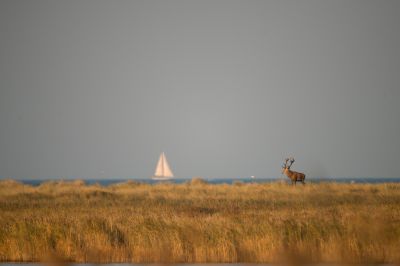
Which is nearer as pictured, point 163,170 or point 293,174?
point 293,174

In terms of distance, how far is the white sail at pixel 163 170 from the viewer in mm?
105562

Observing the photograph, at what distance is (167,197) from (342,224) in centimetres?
1913

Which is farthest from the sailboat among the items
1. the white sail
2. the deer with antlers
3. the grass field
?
the grass field

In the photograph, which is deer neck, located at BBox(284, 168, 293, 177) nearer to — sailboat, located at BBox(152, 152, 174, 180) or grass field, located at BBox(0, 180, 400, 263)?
grass field, located at BBox(0, 180, 400, 263)

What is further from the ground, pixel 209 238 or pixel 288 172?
pixel 288 172

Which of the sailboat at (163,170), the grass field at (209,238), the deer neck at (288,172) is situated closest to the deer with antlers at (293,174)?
the deer neck at (288,172)

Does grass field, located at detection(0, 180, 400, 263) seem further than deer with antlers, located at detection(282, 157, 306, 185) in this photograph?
No

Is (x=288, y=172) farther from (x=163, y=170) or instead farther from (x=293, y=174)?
(x=163, y=170)

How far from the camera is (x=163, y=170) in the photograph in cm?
10656

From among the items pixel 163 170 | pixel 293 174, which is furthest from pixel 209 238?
pixel 163 170

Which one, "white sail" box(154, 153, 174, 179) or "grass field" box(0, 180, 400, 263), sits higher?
"white sail" box(154, 153, 174, 179)

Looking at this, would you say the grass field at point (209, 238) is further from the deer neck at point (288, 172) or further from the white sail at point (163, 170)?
the white sail at point (163, 170)

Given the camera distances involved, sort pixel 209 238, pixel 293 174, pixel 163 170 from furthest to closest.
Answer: pixel 163 170
pixel 293 174
pixel 209 238

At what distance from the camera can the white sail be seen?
10556 centimetres
